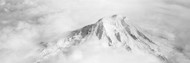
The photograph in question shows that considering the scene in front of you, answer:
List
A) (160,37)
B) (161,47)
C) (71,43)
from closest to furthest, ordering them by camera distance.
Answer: (71,43), (161,47), (160,37)

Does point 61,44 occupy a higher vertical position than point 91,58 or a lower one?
higher

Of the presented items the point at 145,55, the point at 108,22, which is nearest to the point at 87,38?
the point at 108,22

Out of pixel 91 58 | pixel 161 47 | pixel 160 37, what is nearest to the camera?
pixel 91 58

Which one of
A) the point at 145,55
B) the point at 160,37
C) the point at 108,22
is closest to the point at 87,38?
the point at 108,22

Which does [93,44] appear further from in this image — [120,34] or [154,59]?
[154,59]

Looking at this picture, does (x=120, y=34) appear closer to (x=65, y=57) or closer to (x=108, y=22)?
(x=108, y=22)

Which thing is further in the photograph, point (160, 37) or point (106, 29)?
point (160, 37)

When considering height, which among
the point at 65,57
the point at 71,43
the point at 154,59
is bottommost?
the point at 154,59
